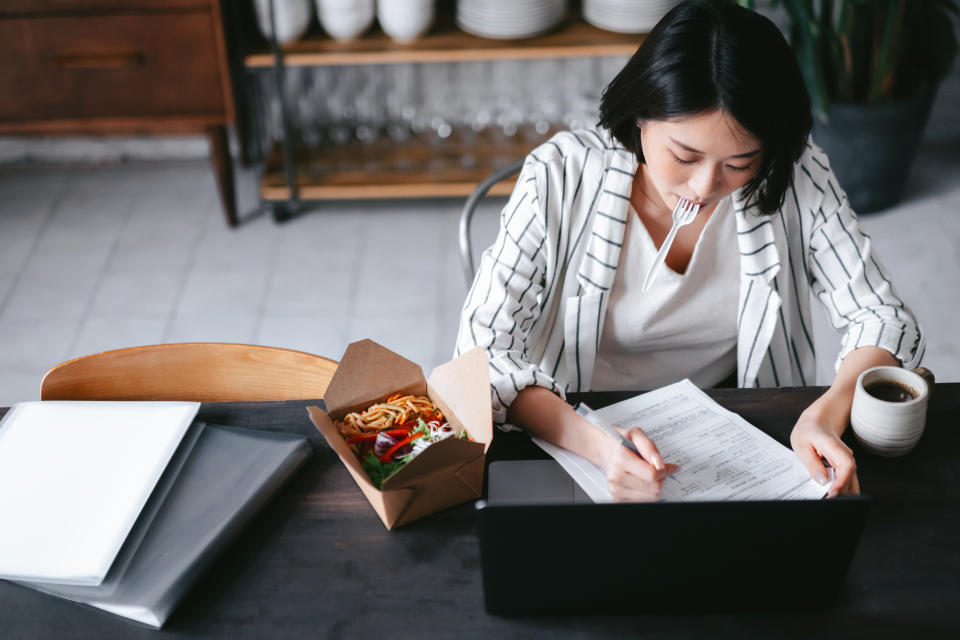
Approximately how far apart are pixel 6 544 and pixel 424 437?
462mm

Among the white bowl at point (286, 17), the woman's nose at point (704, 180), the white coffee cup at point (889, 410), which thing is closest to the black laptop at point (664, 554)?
the white coffee cup at point (889, 410)

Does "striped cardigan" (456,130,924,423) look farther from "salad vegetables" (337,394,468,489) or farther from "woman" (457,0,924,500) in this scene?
"salad vegetables" (337,394,468,489)

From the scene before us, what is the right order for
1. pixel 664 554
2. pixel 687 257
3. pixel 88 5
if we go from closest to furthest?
pixel 664 554, pixel 687 257, pixel 88 5

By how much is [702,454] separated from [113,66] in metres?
2.21

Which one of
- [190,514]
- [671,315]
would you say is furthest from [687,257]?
[190,514]

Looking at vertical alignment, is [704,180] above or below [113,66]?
above

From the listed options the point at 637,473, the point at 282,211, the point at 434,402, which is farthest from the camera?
the point at 282,211

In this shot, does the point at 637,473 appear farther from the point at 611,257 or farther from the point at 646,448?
the point at 611,257

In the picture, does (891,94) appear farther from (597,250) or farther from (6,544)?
(6,544)

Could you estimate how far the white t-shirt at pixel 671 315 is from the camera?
136cm

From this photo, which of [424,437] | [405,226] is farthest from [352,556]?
[405,226]

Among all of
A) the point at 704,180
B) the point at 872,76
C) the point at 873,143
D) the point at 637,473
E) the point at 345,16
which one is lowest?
→ the point at 873,143

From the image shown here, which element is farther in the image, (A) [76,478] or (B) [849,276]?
(B) [849,276]

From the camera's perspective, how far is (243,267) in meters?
2.82
